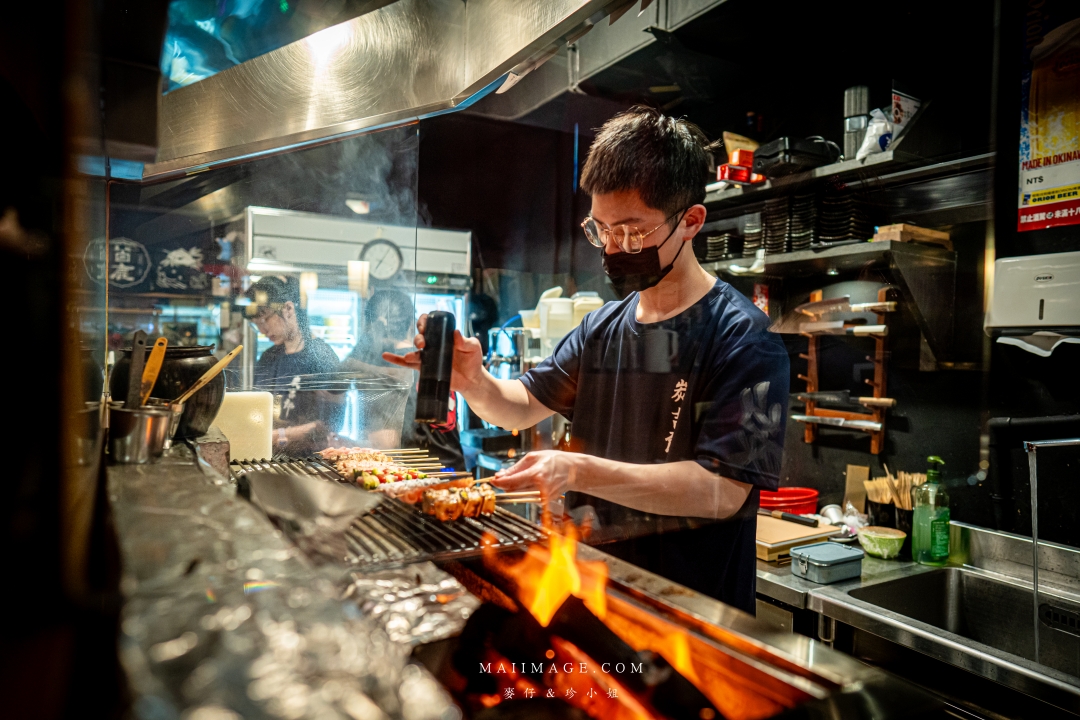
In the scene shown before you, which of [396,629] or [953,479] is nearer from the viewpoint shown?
[396,629]

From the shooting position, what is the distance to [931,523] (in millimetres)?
2896

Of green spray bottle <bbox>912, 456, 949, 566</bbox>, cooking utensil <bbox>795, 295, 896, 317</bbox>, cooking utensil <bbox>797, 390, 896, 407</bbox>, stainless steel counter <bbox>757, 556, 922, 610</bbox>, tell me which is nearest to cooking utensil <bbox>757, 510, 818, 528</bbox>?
stainless steel counter <bbox>757, 556, 922, 610</bbox>

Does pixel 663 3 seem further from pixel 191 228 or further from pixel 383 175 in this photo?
pixel 191 228

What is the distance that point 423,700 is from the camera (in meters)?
0.60

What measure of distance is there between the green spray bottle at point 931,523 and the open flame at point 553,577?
7.35ft

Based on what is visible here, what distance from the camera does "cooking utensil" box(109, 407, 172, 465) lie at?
140 centimetres

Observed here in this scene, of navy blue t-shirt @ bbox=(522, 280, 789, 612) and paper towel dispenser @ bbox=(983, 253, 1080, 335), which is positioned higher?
paper towel dispenser @ bbox=(983, 253, 1080, 335)

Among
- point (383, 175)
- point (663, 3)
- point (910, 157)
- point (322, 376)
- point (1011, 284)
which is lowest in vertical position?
point (322, 376)

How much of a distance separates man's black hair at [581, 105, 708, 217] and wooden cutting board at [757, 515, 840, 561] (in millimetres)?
1692

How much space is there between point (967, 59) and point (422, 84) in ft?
8.55

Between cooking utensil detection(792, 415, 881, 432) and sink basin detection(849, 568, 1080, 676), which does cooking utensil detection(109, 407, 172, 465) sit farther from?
cooking utensil detection(792, 415, 881, 432)

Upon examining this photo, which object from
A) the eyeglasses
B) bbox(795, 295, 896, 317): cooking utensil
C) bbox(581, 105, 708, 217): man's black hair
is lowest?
bbox(795, 295, 896, 317): cooking utensil

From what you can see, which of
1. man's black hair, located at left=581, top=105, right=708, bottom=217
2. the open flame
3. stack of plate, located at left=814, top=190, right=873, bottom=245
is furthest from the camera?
stack of plate, located at left=814, top=190, right=873, bottom=245

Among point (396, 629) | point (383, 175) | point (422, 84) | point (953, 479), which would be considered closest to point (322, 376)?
point (383, 175)
